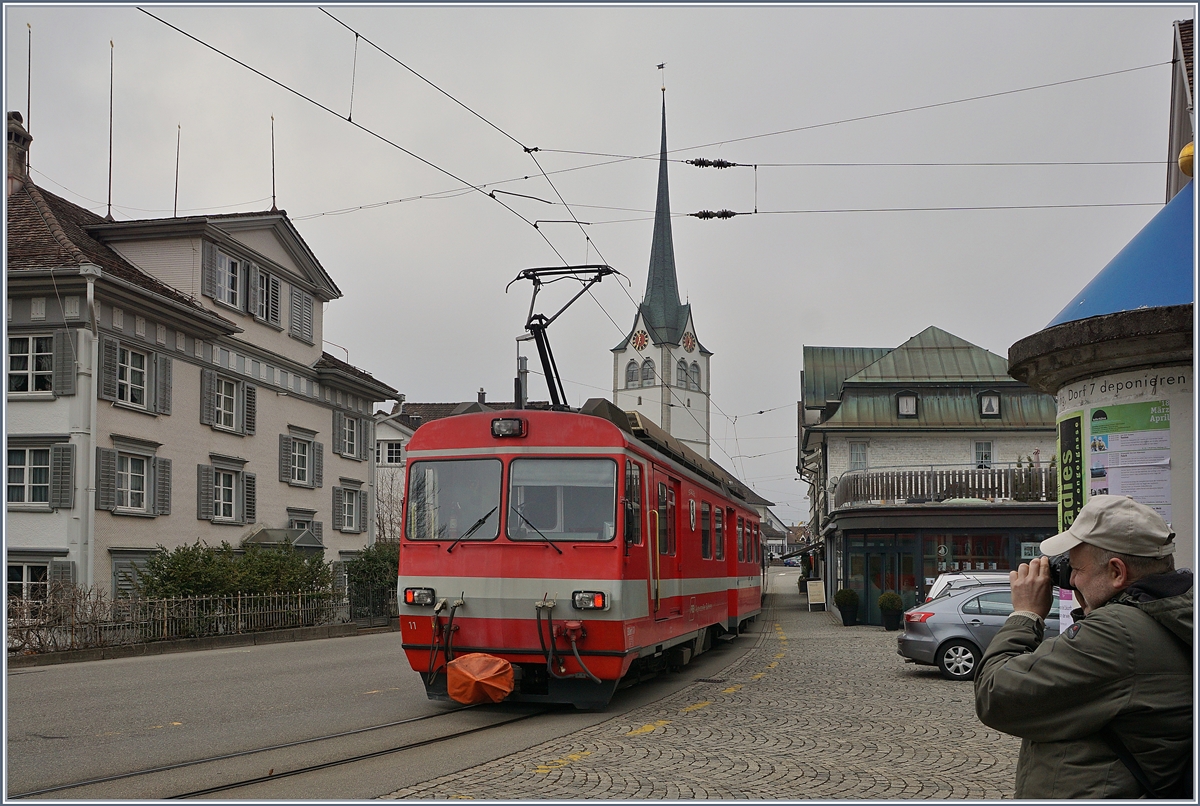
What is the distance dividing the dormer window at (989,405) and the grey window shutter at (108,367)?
92.7 feet

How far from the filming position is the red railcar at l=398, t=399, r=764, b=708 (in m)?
11.1

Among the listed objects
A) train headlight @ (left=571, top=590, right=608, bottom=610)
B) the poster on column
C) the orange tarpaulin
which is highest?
the poster on column

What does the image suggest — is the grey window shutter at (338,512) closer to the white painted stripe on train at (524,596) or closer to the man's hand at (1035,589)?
the white painted stripe on train at (524,596)

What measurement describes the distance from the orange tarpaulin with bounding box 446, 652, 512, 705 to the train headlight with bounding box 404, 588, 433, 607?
0.69 m

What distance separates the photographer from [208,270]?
29531 mm

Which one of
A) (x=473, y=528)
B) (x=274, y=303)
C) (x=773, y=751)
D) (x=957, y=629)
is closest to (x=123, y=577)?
(x=274, y=303)

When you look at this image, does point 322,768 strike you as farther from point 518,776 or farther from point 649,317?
point 649,317

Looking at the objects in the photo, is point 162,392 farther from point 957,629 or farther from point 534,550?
point 957,629

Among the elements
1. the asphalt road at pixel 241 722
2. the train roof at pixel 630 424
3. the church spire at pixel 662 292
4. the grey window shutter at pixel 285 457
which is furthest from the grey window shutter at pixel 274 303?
the church spire at pixel 662 292

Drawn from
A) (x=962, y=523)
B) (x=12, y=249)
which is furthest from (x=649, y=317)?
(x=12, y=249)

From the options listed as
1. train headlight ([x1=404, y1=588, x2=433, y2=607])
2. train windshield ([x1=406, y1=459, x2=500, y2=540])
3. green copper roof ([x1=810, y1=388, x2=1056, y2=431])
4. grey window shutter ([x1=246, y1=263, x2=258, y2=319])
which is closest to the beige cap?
train windshield ([x1=406, y1=459, x2=500, y2=540])

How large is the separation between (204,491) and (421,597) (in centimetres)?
1953

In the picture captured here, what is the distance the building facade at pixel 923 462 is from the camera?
102ft

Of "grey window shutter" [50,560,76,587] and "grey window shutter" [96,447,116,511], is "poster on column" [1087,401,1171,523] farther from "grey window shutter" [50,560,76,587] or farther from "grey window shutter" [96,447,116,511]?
"grey window shutter" [96,447,116,511]
